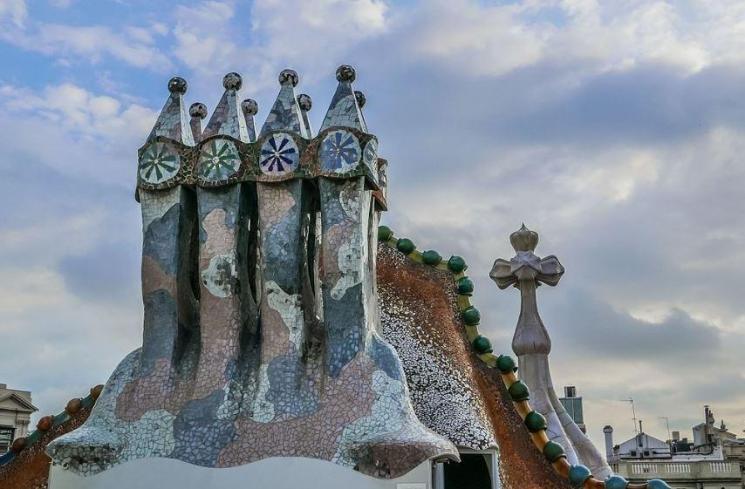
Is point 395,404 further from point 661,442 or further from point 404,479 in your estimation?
point 661,442

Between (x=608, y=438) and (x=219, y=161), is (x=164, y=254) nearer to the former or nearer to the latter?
(x=219, y=161)

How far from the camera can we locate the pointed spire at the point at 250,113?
36.1ft

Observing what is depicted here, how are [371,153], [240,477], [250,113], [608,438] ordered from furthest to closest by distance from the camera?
[608,438] → [250,113] → [371,153] → [240,477]

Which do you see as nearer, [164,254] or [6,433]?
[164,254]

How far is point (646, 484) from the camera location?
9492 millimetres

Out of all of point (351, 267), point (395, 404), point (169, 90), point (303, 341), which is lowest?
point (395, 404)

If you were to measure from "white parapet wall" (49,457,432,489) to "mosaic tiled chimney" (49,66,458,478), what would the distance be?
0.28 ft

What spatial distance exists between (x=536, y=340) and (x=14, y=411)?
609 inches

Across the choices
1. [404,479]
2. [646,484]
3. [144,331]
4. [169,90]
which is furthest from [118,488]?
[646,484]

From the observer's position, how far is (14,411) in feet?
75.6

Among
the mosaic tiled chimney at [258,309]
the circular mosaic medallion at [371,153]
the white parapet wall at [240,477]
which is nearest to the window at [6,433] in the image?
the mosaic tiled chimney at [258,309]

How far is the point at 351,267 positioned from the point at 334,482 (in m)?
2.13

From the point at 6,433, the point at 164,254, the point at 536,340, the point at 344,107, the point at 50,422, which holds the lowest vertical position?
the point at 50,422

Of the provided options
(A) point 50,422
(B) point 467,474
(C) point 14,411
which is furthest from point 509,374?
(C) point 14,411
